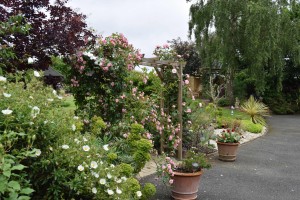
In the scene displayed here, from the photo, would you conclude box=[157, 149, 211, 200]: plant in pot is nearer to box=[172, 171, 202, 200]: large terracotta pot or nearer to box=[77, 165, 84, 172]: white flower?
box=[172, 171, 202, 200]: large terracotta pot

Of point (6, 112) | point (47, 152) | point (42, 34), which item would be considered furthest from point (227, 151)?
point (6, 112)

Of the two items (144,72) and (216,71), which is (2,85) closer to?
(144,72)

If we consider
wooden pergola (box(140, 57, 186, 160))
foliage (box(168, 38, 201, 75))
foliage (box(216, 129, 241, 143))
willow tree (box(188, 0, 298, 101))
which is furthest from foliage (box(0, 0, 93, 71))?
foliage (box(168, 38, 201, 75))

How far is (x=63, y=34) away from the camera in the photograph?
17.7 ft

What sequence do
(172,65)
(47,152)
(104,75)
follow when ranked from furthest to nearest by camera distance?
1. (172,65)
2. (104,75)
3. (47,152)

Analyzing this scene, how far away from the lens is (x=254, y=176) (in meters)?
5.73

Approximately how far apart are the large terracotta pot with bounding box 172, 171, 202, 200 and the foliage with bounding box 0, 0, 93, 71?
2732 mm

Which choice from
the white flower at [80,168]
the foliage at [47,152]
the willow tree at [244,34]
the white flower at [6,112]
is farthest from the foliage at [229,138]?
the willow tree at [244,34]

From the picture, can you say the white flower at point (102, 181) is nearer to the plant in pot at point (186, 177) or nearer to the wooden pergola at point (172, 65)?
the plant in pot at point (186, 177)

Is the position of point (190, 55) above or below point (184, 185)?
above

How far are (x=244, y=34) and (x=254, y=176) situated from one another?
10.1 metres

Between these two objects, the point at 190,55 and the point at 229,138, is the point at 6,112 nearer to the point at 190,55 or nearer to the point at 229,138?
the point at 229,138

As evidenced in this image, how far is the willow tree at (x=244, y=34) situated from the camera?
14.3m

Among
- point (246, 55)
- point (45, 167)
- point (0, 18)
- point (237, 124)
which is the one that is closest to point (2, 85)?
point (45, 167)
